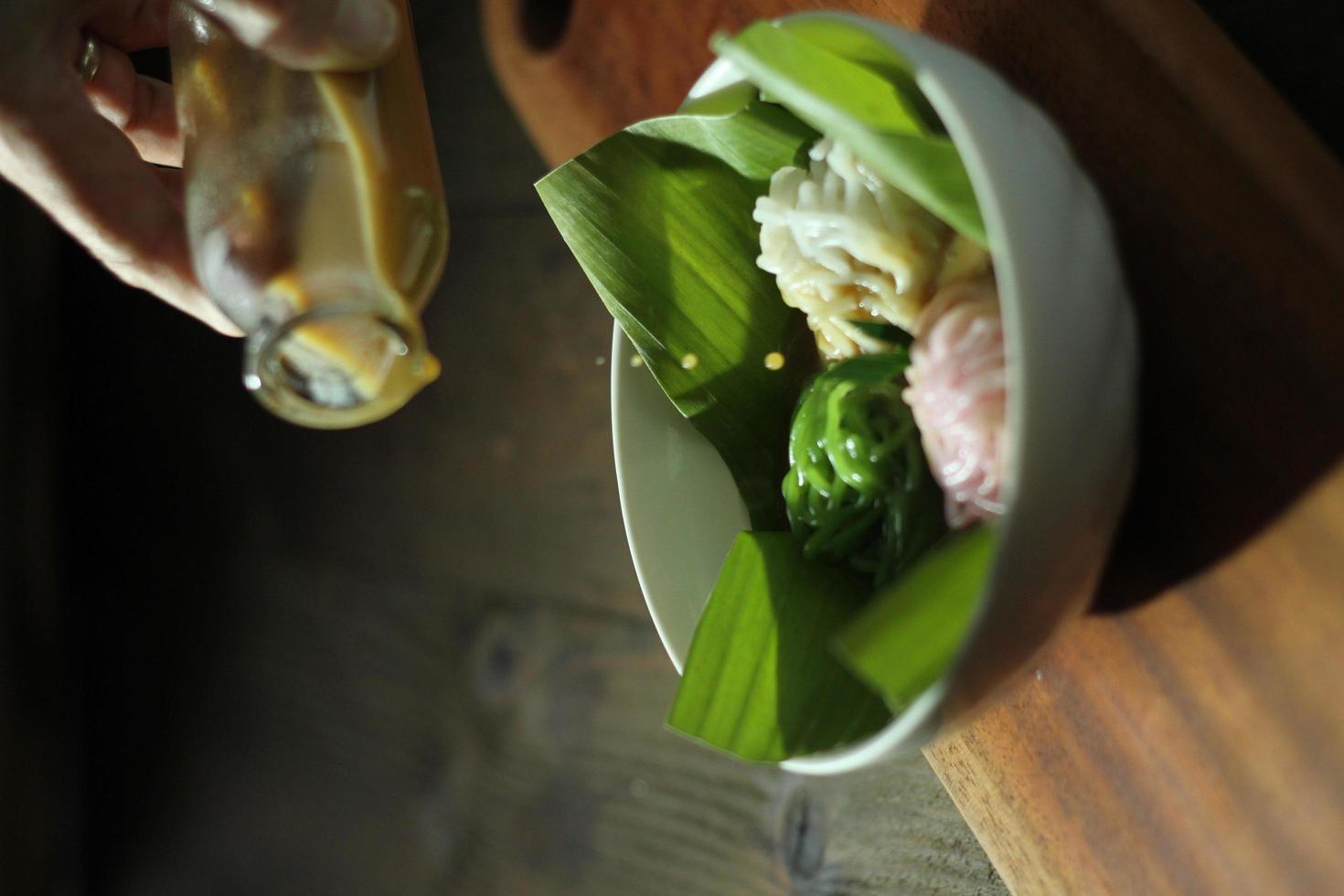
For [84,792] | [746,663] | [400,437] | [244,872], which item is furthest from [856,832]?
[84,792]

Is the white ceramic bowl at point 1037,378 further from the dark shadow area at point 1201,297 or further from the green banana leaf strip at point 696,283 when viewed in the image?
the green banana leaf strip at point 696,283

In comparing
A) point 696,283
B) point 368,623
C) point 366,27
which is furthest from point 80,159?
point 368,623

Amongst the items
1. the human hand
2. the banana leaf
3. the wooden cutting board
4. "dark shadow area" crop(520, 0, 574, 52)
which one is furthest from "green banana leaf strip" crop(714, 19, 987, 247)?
"dark shadow area" crop(520, 0, 574, 52)

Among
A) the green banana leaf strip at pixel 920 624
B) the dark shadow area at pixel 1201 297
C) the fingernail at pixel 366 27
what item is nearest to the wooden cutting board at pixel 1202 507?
the dark shadow area at pixel 1201 297

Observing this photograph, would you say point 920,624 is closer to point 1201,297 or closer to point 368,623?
point 1201,297

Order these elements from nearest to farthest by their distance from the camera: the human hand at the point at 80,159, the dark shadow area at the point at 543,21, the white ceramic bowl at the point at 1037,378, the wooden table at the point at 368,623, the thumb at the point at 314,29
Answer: the white ceramic bowl at the point at 1037,378 → the thumb at the point at 314,29 → the human hand at the point at 80,159 → the dark shadow area at the point at 543,21 → the wooden table at the point at 368,623

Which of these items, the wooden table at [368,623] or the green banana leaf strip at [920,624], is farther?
the wooden table at [368,623]
